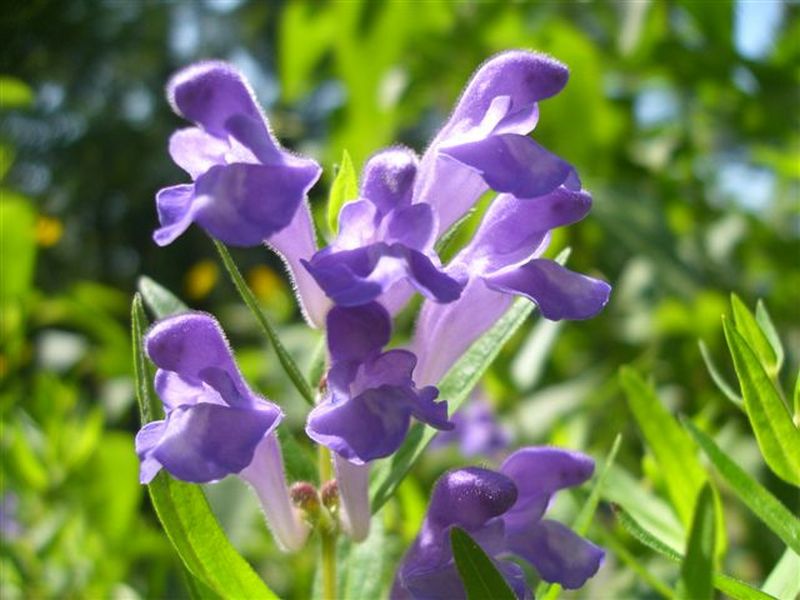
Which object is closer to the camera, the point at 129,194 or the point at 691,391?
the point at 691,391

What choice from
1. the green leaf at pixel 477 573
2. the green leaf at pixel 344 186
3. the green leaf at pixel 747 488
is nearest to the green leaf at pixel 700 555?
the green leaf at pixel 477 573

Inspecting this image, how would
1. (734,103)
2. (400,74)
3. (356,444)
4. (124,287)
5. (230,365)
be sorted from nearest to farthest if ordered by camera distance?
(356,444) → (230,365) → (734,103) → (400,74) → (124,287)

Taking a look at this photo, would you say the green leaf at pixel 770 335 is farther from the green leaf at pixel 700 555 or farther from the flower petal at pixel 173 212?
the flower petal at pixel 173 212

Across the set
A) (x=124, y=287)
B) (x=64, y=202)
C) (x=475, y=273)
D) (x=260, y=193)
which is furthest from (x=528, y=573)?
(x=64, y=202)

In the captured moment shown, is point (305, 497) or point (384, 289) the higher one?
point (384, 289)

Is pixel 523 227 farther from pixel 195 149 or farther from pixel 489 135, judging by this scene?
pixel 195 149

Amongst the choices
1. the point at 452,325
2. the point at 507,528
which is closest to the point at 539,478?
the point at 507,528

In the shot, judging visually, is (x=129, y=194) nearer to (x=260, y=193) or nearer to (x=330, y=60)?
(x=330, y=60)
